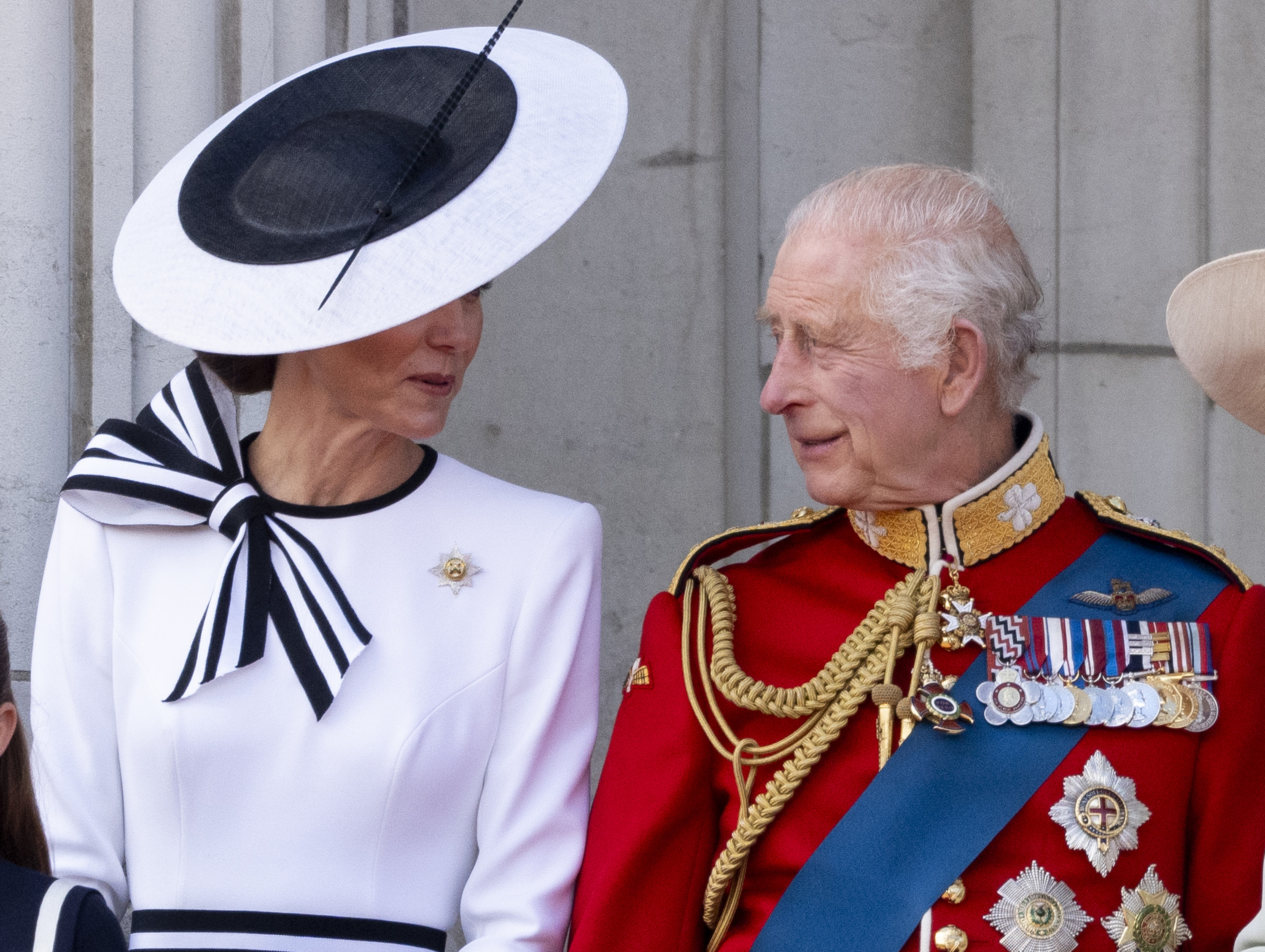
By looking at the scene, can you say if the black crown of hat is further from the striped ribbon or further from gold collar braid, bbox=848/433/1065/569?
the striped ribbon

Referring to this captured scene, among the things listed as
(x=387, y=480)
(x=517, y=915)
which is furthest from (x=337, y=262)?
(x=517, y=915)

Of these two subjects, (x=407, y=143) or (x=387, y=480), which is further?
(x=387, y=480)

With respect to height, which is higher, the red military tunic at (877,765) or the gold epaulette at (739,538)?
the gold epaulette at (739,538)

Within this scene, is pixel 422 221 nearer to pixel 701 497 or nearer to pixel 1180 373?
pixel 701 497

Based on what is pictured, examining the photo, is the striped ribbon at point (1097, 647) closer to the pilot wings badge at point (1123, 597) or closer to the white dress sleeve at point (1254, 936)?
the pilot wings badge at point (1123, 597)

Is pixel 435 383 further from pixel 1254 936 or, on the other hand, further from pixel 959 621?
pixel 1254 936

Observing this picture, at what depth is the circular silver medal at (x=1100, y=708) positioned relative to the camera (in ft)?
7.52

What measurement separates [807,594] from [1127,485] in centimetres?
163

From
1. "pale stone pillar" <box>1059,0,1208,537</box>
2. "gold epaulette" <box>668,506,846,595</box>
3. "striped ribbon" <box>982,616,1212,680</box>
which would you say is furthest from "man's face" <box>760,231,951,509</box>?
"pale stone pillar" <box>1059,0,1208,537</box>

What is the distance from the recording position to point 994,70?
4.05 meters

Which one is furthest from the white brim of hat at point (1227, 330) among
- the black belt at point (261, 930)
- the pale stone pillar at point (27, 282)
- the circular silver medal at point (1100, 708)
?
the pale stone pillar at point (27, 282)

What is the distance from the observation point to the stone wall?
10.2ft

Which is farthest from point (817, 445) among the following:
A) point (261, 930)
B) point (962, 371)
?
point (261, 930)

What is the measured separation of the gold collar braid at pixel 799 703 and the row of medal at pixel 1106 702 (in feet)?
0.38
